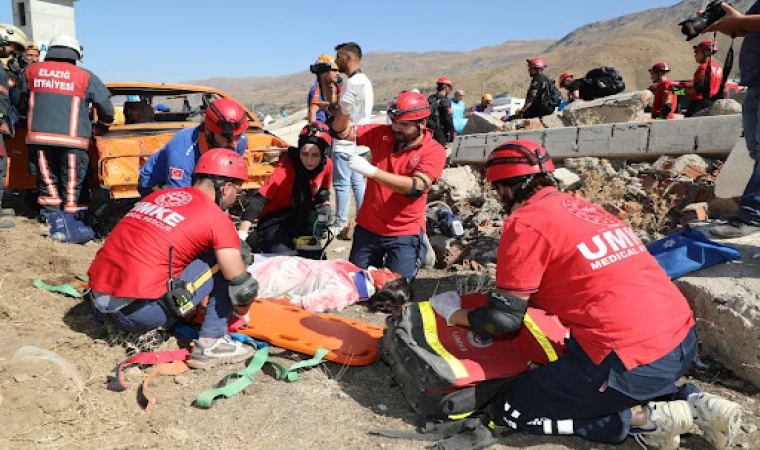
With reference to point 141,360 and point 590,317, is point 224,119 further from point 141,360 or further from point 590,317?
point 590,317

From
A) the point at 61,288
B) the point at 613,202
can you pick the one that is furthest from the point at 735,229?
the point at 61,288

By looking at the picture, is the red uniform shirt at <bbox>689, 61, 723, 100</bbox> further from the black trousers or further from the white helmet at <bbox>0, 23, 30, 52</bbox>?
the white helmet at <bbox>0, 23, 30, 52</bbox>

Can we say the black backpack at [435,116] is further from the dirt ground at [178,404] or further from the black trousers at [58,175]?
the dirt ground at [178,404]

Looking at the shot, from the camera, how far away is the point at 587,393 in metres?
2.37

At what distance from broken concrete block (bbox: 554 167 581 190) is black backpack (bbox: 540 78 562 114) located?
9.56 ft

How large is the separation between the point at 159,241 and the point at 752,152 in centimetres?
372

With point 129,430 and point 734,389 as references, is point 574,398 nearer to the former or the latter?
point 734,389

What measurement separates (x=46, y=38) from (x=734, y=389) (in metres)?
19.0

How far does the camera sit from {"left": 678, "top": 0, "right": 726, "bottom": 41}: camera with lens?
11.5 feet

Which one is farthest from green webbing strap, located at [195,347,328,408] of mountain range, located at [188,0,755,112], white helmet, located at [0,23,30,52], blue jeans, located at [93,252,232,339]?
mountain range, located at [188,0,755,112]

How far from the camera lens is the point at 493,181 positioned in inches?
100

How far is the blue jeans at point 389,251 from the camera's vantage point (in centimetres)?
431

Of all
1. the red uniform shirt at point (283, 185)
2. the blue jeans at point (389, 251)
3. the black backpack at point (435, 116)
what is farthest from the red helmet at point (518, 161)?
the black backpack at point (435, 116)

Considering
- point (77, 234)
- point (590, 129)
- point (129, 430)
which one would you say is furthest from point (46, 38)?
point (129, 430)
